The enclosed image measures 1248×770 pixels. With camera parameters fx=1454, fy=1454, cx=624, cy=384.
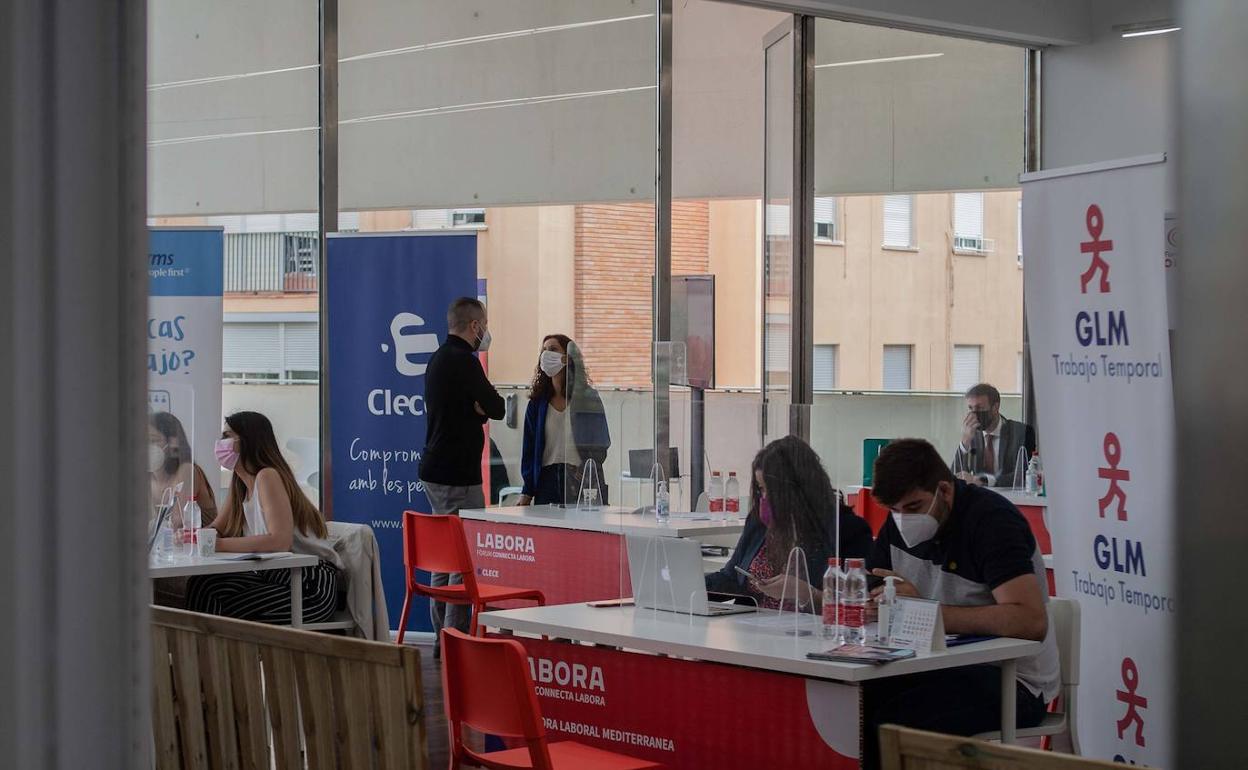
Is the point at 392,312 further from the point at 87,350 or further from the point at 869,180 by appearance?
Result: the point at 87,350

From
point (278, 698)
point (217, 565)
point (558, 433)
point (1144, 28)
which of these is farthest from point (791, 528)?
point (1144, 28)

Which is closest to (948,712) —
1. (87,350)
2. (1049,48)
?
(87,350)

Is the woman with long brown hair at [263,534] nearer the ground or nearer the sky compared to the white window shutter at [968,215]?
nearer the ground

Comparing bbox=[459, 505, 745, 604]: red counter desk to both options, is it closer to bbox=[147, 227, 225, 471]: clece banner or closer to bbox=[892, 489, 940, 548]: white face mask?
bbox=[147, 227, 225, 471]: clece banner

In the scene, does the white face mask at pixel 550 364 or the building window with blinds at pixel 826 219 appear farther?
the building window with blinds at pixel 826 219

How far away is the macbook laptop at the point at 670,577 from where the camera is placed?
459 centimetres

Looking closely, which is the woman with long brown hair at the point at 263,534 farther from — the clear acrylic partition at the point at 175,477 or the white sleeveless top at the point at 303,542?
the clear acrylic partition at the point at 175,477

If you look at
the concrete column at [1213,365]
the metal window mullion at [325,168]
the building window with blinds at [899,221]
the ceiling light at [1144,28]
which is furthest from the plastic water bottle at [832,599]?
the ceiling light at [1144,28]

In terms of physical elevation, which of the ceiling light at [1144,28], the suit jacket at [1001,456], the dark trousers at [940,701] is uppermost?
the ceiling light at [1144,28]

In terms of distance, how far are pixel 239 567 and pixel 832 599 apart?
2692mm

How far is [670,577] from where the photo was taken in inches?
184

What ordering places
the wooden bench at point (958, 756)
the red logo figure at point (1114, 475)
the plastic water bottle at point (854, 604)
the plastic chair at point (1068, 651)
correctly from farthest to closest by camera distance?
the red logo figure at point (1114, 475) → the plastic chair at point (1068, 651) → the plastic water bottle at point (854, 604) → the wooden bench at point (958, 756)

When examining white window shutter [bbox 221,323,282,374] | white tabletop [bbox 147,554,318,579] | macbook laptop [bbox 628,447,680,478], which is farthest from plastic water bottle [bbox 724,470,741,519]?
white window shutter [bbox 221,323,282,374]

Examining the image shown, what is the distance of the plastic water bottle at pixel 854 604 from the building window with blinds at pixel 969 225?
657 centimetres
